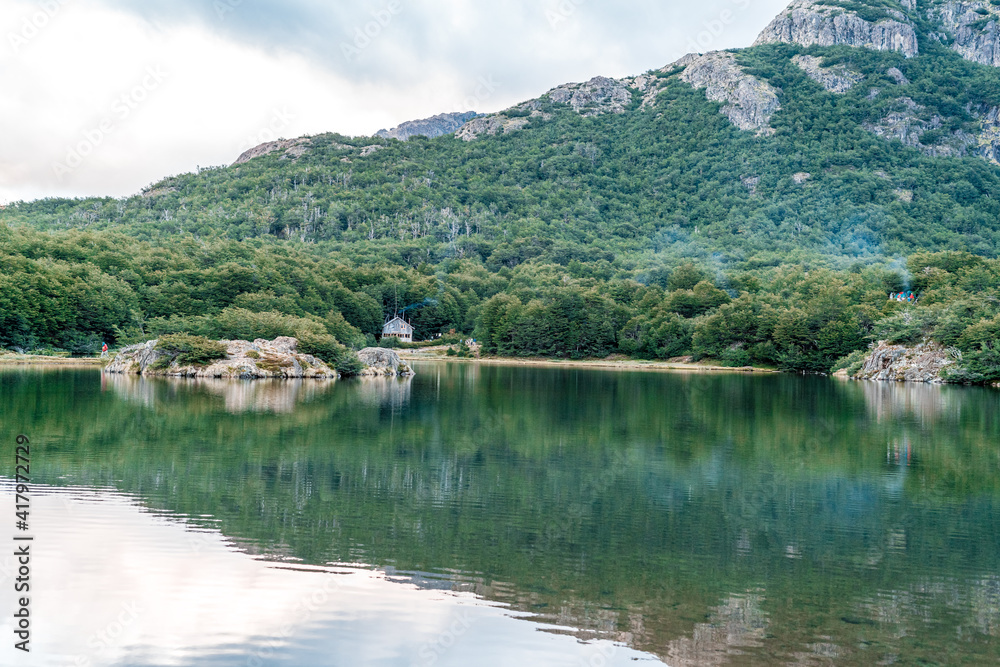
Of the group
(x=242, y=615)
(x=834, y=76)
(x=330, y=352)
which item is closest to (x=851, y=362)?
(x=330, y=352)

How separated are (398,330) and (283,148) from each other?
10274 cm

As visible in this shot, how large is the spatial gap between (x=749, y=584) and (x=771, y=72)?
198 meters

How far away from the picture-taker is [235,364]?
147ft

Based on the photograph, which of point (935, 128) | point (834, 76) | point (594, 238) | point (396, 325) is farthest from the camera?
point (834, 76)

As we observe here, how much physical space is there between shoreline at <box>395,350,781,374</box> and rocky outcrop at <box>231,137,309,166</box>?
10404cm

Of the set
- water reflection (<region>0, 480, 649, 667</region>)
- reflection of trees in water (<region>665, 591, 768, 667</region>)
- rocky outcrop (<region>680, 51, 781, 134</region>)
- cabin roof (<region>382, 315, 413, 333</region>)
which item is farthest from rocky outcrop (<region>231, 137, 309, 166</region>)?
reflection of trees in water (<region>665, 591, 768, 667</region>)

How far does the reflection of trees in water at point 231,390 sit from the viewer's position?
91.6 feet

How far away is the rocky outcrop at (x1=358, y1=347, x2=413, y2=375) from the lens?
2092 inches

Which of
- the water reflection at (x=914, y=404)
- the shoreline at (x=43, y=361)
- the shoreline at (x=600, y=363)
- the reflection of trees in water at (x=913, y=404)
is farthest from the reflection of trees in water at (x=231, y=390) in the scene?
the shoreline at (x=600, y=363)

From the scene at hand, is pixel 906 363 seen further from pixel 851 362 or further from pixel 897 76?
pixel 897 76

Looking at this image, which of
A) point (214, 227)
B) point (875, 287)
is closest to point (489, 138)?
point (214, 227)

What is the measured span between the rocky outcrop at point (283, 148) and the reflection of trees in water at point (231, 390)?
14607 cm

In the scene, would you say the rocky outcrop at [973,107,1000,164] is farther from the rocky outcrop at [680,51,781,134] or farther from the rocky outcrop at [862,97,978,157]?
the rocky outcrop at [680,51,781,134]

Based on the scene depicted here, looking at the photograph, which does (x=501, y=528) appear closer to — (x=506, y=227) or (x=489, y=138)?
(x=506, y=227)
